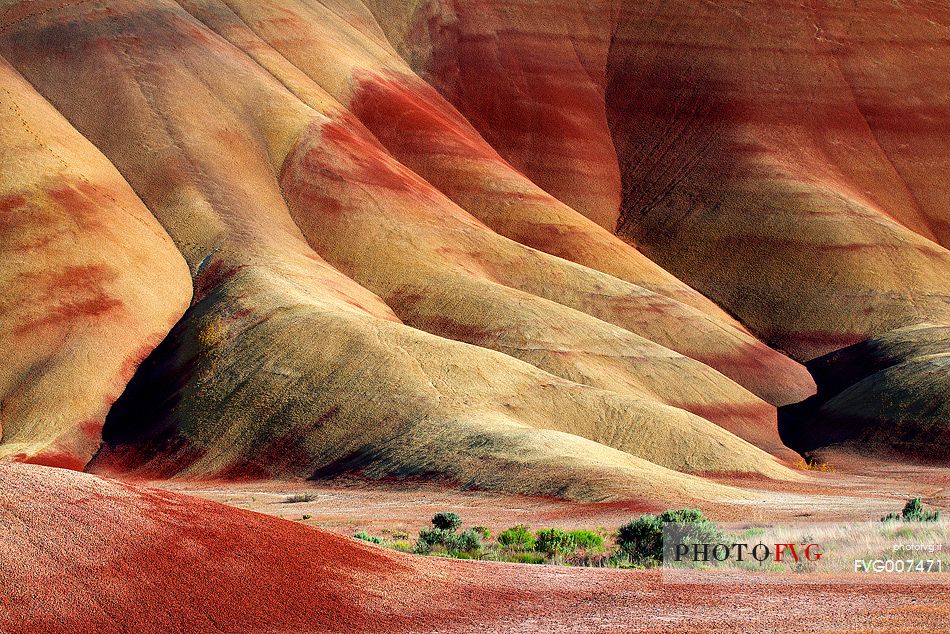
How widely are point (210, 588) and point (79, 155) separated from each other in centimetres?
5796

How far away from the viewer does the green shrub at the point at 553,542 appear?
23.8 metres

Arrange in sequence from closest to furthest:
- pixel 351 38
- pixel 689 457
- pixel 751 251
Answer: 1. pixel 689 457
2. pixel 751 251
3. pixel 351 38

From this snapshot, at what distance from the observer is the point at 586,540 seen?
82.1 ft

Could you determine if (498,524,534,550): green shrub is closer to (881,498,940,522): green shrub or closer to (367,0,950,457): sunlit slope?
(881,498,940,522): green shrub

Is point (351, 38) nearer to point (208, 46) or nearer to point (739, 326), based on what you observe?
point (208, 46)

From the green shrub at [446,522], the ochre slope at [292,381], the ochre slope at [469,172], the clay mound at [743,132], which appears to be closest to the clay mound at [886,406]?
the ochre slope at [469,172]

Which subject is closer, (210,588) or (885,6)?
(210,588)

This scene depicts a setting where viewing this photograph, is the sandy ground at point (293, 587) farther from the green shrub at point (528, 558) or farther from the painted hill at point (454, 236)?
the painted hill at point (454, 236)

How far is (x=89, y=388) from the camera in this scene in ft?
174

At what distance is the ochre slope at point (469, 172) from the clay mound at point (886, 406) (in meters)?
3.19

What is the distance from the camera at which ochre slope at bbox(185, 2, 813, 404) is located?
71.1m

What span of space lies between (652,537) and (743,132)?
81.2m

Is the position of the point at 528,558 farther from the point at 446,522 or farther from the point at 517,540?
the point at 446,522

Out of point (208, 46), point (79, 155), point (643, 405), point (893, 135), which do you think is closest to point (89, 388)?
point (79, 155)
